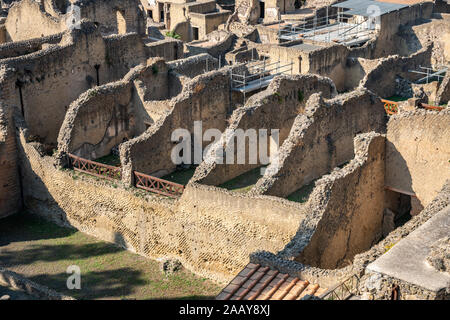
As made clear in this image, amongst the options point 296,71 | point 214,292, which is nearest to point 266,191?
point 214,292

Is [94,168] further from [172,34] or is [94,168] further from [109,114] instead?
[172,34]

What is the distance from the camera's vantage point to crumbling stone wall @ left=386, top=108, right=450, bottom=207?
2100cm

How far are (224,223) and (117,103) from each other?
804 centimetres

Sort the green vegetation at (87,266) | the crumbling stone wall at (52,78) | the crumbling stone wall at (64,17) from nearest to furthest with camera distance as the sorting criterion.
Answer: the green vegetation at (87,266)
the crumbling stone wall at (52,78)
the crumbling stone wall at (64,17)

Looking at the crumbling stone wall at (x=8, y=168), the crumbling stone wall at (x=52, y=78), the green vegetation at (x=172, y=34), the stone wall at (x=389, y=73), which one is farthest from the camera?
the green vegetation at (x=172, y=34)

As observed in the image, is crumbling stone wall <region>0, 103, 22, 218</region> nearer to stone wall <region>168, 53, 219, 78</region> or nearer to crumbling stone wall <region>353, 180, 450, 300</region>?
stone wall <region>168, 53, 219, 78</region>

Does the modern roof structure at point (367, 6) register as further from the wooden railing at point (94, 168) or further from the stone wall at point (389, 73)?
the wooden railing at point (94, 168)

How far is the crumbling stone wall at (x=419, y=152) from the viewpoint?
827 inches

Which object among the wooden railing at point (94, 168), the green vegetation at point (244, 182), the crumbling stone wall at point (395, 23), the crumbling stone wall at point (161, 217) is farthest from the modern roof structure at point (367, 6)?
the crumbling stone wall at point (161, 217)

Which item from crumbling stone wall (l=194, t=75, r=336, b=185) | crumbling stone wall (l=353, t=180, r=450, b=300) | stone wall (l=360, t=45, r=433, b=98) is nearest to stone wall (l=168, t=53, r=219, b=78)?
crumbling stone wall (l=194, t=75, r=336, b=185)

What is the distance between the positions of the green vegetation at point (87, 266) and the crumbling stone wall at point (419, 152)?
19.0 feet

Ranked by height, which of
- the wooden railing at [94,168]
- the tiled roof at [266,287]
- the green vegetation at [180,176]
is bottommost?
the green vegetation at [180,176]

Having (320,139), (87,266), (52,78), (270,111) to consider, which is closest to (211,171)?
(320,139)

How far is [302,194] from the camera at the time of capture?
23281mm
